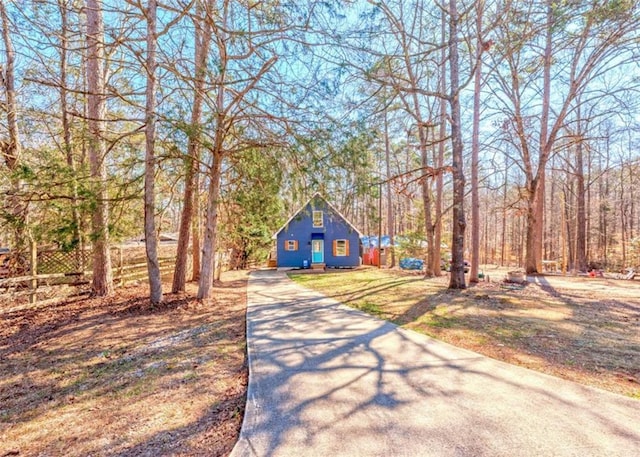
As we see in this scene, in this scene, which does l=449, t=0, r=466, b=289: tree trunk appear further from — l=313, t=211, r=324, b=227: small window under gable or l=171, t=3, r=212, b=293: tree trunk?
l=313, t=211, r=324, b=227: small window under gable

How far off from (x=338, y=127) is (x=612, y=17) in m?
6.98

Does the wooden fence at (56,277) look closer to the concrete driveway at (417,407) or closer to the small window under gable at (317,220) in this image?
the concrete driveway at (417,407)

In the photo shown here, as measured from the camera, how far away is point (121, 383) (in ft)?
11.0

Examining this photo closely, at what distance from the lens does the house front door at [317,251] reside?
1869cm

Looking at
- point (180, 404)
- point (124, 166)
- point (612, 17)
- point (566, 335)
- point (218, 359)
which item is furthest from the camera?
point (612, 17)

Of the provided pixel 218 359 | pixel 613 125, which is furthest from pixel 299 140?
pixel 613 125

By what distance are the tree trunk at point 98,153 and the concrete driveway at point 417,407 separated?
14.4ft

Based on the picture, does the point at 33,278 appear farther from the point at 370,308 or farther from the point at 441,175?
the point at 441,175

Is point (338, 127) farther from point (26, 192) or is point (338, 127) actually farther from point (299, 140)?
point (26, 192)

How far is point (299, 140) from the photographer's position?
610 centimetres

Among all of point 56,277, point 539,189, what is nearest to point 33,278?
point 56,277

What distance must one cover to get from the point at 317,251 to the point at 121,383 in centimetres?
1556

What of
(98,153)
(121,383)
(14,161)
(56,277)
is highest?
(98,153)

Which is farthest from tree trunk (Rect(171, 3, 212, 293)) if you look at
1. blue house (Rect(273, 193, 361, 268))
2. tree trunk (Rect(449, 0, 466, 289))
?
blue house (Rect(273, 193, 361, 268))
